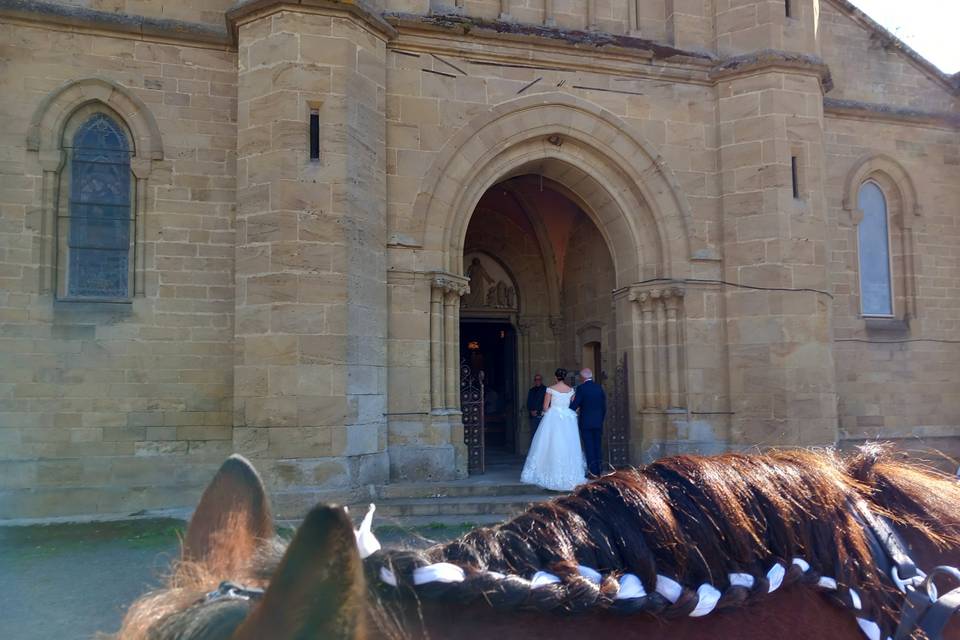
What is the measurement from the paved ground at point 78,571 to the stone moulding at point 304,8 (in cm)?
601

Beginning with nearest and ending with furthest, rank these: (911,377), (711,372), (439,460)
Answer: (439,460)
(711,372)
(911,377)

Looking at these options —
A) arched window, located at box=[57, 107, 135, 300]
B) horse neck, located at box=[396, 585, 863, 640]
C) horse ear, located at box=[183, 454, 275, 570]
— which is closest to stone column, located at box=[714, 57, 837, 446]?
arched window, located at box=[57, 107, 135, 300]

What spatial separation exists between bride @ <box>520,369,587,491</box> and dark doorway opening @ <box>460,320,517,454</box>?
4.16 m

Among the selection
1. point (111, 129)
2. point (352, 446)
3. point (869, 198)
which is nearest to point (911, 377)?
point (869, 198)

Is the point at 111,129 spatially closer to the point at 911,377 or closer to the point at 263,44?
the point at 263,44

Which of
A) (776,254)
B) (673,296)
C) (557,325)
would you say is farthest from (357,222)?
(557,325)

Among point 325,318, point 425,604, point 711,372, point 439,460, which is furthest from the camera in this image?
point 711,372

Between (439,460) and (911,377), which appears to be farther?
(911,377)

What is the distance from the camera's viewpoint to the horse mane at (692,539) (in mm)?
1243

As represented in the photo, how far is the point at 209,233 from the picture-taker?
9547 mm

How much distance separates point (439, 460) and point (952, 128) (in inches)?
446

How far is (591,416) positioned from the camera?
10055mm

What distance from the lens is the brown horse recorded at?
0.95 metres

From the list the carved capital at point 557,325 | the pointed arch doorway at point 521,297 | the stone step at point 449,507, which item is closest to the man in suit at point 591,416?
the stone step at point 449,507
